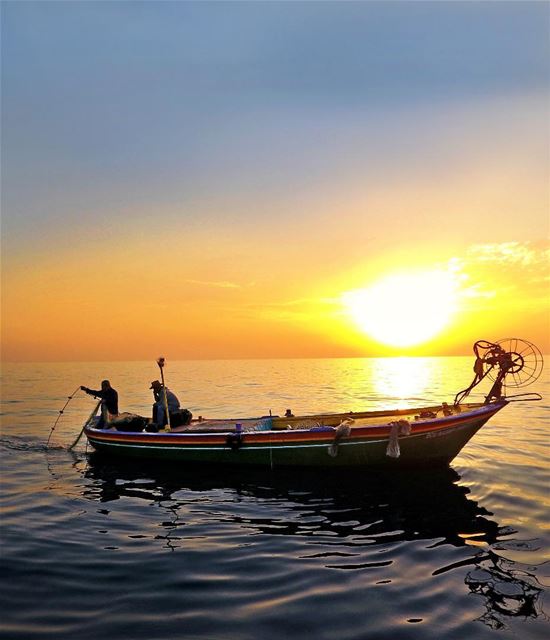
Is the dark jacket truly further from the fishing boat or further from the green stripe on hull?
the green stripe on hull

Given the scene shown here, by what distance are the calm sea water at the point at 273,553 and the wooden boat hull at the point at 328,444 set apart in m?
0.53

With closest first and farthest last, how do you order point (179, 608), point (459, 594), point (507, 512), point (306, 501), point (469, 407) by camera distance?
point (179, 608) → point (459, 594) → point (507, 512) → point (306, 501) → point (469, 407)

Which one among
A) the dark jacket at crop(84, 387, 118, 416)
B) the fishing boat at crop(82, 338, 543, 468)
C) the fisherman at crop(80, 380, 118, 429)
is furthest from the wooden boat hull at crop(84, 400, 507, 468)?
the dark jacket at crop(84, 387, 118, 416)

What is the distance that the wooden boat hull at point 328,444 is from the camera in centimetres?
1570

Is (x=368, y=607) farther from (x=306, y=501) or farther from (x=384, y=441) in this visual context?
(x=384, y=441)

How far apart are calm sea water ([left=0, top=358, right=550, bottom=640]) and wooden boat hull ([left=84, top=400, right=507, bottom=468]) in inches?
20.9

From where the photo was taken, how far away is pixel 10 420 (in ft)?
106

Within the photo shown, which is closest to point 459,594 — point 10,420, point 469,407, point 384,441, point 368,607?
point 368,607

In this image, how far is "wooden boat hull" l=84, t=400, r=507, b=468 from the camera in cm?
1570

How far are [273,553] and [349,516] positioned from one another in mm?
3275

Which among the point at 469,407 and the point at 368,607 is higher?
the point at 469,407

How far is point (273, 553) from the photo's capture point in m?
9.84

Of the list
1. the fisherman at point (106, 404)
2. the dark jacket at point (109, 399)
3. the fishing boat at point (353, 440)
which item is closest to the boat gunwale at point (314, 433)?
the fishing boat at point (353, 440)

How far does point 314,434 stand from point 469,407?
6327mm
